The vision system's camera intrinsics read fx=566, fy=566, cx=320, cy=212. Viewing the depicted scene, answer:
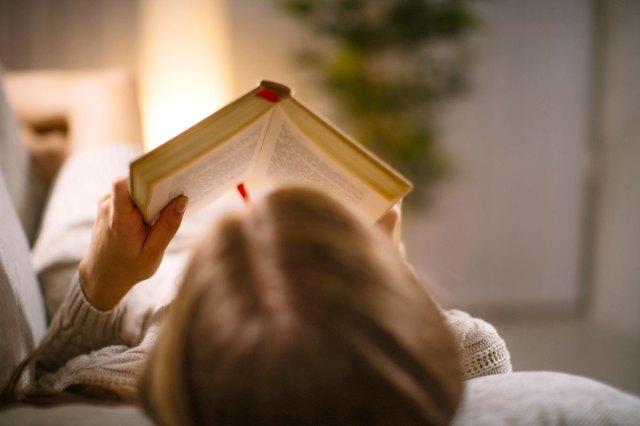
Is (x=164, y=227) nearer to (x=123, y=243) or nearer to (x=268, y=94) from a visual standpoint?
(x=123, y=243)

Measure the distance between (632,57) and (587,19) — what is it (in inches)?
10.8

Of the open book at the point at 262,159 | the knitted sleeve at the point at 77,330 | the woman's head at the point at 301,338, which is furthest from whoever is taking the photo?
the knitted sleeve at the point at 77,330

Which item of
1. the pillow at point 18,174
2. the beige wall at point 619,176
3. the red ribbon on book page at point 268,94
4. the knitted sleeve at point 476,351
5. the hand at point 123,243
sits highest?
the beige wall at point 619,176

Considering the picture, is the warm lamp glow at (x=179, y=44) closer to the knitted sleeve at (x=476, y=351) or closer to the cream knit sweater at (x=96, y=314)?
the cream knit sweater at (x=96, y=314)

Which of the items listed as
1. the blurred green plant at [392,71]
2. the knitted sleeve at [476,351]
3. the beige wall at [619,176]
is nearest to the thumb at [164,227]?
the knitted sleeve at [476,351]

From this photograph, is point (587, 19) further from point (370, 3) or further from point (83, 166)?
point (83, 166)

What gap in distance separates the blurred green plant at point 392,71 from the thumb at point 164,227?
1542 millimetres

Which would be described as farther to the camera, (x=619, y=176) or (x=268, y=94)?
(x=619, y=176)

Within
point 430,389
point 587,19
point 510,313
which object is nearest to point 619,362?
point 510,313

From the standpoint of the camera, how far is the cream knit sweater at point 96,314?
57 centimetres

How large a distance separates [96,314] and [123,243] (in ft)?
0.46

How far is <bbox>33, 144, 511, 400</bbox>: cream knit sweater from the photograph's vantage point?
0.57 meters

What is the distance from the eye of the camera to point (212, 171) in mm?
578

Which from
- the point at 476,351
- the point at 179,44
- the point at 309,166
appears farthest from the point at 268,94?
the point at 179,44
